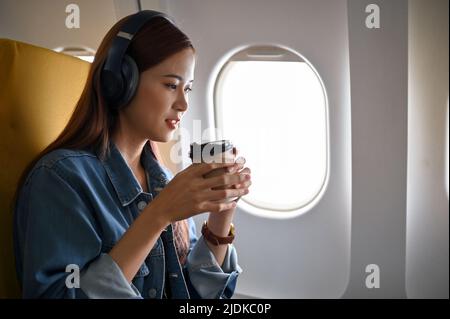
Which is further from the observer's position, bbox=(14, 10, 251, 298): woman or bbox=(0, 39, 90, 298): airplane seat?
bbox=(0, 39, 90, 298): airplane seat

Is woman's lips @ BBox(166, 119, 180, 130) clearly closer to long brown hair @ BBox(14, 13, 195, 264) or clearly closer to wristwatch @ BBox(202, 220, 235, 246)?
long brown hair @ BBox(14, 13, 195, 264)

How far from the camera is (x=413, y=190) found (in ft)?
7.14

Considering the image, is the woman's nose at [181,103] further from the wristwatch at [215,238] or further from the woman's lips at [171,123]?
the wristwatch at [215,238]

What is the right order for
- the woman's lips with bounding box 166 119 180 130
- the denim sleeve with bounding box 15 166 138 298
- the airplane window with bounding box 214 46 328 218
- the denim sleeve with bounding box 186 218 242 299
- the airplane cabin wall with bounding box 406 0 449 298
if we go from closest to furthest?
the denim sleeve with bounding box 15 166 138 298
the woman's lips with bounding box 166 119 180 130
the denim sleeve with bounding box 186 218 242 299
the airplane cabin wall with bounding box 406 0 449 298
the airplane window with bounding box 214 46 328 218

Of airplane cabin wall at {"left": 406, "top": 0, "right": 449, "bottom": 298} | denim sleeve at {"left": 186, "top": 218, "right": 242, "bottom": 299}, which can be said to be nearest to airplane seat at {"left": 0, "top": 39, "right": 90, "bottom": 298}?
denim sleeve at {"left": 186, "top": 218, "right": 242, "bottom": 299}

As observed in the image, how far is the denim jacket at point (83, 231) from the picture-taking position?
123 centimetres

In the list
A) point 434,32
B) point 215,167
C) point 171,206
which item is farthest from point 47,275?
point 434,32

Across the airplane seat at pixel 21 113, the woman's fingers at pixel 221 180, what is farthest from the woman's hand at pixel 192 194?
the airplane seat at pixel 21 113

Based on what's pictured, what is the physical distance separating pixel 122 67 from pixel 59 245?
451 millimetres

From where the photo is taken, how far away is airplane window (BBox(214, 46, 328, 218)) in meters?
2.34

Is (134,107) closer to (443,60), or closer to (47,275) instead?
(47,275)

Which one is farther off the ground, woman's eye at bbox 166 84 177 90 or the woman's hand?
woman's eye at bbox 166 84 177 90

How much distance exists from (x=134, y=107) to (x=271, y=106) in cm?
115

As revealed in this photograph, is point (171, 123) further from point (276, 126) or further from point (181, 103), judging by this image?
point (276, 126)
